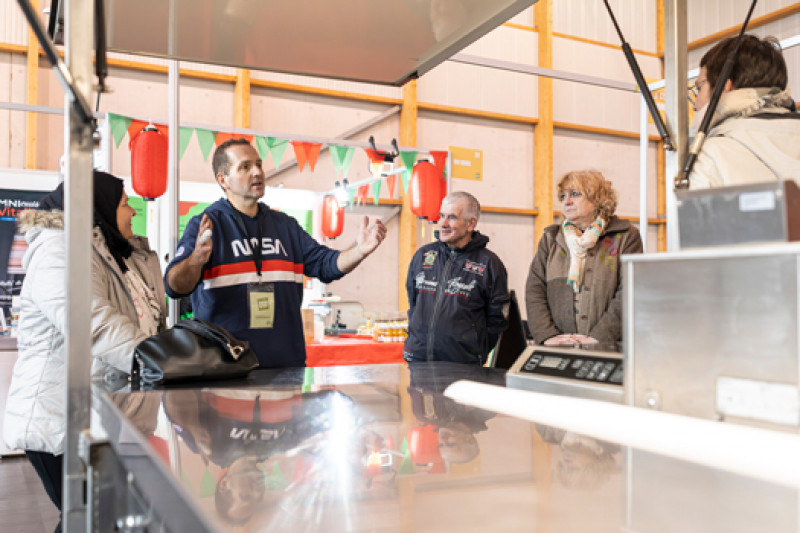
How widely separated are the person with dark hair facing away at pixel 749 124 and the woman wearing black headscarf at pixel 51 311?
146cm

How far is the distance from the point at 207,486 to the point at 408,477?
20 cm

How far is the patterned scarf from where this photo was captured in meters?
2.65

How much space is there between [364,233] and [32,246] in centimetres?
114

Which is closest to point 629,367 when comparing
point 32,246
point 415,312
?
point 32,246

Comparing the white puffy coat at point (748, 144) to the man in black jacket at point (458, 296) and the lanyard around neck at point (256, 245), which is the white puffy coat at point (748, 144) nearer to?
the lanyard around neck at point (256, 245)

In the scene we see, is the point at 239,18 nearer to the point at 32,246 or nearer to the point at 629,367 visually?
the point at 32,246

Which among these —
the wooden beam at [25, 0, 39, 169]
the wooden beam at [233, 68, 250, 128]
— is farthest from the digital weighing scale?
the wooden beam at [233, 68, 250, 128]

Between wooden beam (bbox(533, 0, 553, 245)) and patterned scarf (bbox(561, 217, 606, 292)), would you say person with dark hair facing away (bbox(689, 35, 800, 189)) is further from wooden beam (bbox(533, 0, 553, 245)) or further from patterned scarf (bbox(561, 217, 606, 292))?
wooden beam (bbox(533, 0, 553, 245))

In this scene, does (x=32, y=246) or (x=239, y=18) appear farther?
(x=32, y=246)

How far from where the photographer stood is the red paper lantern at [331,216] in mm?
6039

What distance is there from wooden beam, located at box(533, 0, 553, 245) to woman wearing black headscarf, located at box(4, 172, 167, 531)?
27.2 ft

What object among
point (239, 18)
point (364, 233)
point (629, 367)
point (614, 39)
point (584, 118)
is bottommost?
point (629, 367)

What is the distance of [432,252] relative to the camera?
3.35 meters

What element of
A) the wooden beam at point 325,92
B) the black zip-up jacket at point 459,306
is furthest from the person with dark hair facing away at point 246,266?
the wooden beam at point 325,92
